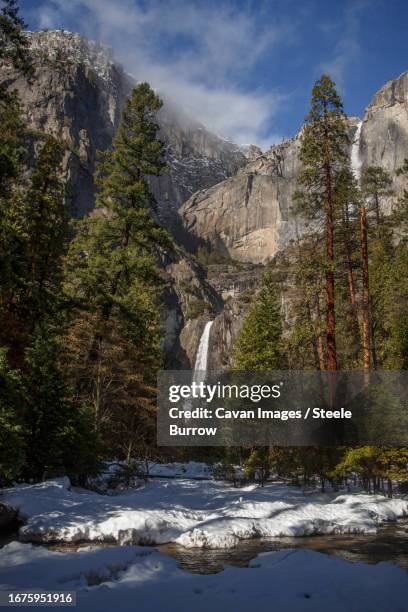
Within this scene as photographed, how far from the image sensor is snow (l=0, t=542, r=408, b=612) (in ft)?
21.1

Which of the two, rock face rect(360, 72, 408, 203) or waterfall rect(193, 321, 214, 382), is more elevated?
rock face rect(360, 72, 408, 203)

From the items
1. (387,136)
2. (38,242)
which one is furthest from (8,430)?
(387,136)

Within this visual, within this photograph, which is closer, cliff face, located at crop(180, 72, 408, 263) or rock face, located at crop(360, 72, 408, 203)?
rock face, located at crop(360, 72, 408, 203)

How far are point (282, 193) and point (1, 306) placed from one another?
Answer: 427ft

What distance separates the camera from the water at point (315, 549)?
9416 mm

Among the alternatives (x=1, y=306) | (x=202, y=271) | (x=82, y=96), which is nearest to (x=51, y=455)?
(x=1, y=306)

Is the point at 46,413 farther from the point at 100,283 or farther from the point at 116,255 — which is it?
the point at 116,255

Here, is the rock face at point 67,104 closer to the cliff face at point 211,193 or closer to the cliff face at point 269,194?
the cliff face at point 211,193

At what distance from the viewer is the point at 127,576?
24.9 ft

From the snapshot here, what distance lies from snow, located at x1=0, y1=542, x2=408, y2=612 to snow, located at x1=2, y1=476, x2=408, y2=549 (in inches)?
75.7

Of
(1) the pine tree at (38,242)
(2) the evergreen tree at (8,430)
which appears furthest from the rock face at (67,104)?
(2) the evergreen tree at (8,430)

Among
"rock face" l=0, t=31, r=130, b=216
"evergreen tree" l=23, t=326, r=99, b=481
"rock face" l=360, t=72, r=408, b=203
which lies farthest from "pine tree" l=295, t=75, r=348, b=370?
"rock face" l=0, t=31, r=130, b=216

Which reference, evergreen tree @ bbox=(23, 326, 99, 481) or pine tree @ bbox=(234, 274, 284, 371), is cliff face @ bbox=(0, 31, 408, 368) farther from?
evergreen tree @ bbox=(23, 326, 99, 481)

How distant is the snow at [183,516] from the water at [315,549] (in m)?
0.36
